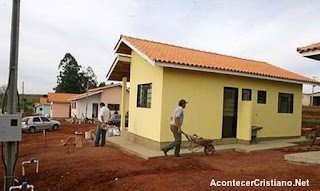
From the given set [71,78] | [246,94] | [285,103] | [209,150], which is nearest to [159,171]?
[209,150]


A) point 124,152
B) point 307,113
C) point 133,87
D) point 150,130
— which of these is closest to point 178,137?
point 150,130

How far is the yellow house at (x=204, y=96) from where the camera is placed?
10312 millimetres

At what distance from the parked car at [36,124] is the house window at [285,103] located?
21.2 meters

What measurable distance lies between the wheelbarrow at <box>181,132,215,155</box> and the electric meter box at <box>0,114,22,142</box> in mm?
5594

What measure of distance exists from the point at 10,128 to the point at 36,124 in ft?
76.2

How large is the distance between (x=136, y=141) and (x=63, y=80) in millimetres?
61602

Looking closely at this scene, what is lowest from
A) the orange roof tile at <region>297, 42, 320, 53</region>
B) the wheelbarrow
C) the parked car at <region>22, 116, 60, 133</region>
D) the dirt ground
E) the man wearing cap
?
the parked car at <region>22, 116, 60, 133</region>

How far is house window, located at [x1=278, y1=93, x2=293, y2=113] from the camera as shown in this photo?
1347 centimetres

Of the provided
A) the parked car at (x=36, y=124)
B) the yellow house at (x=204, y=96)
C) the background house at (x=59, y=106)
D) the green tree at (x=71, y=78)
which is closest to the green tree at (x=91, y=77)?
the green tree at (x=71, y=78)

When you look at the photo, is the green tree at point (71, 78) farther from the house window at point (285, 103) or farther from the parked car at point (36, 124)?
the house window at point (285, 103)

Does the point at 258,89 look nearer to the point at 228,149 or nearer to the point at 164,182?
the point at 228,149

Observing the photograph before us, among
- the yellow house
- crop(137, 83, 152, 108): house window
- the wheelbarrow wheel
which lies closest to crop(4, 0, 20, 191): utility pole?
the yellow house

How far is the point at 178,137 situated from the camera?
905 centimetres

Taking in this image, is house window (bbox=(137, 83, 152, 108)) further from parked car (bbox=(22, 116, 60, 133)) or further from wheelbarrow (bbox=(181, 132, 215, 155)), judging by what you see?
parked car (bbox=(22, 116, 60, 133))
